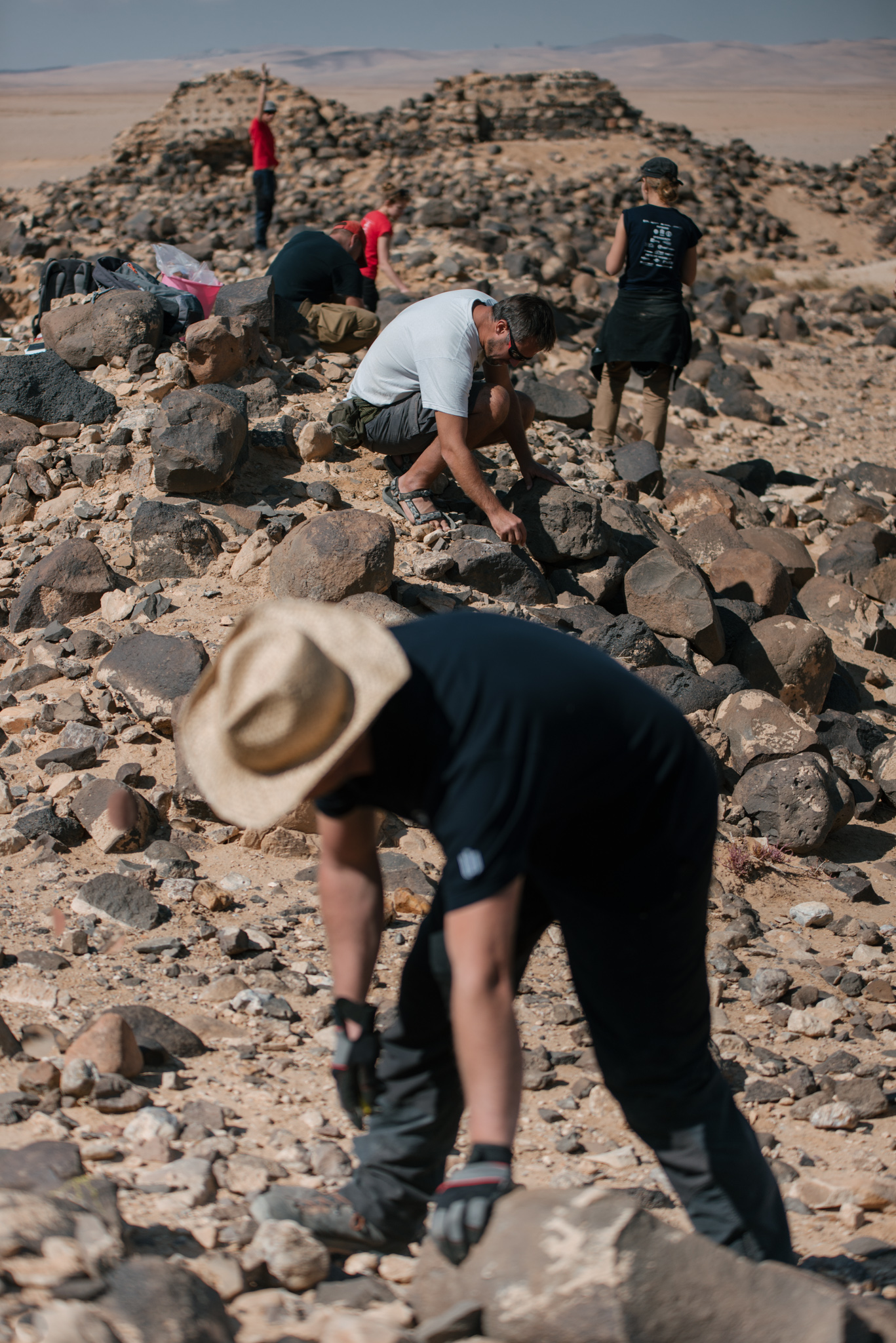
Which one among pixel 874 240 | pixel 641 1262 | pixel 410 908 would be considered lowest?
pixel 410 908

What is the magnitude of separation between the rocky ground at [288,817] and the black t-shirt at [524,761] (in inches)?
10.3

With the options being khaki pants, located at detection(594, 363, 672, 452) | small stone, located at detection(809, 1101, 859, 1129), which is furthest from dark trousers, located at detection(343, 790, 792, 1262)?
khaki pants, located at detection(594, 363, 672, 452)

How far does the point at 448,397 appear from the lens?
4.54 m

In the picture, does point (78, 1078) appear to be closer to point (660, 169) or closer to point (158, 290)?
point (158, 290)

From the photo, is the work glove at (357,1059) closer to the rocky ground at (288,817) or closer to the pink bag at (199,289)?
the rocky ground at (288,817)

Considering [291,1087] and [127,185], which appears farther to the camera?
[127,185]

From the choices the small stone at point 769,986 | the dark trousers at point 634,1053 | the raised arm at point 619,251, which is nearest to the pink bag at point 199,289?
the raised arm at point 619,251

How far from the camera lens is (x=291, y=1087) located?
2.60 m

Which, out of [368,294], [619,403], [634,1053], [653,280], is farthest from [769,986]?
[368,294]

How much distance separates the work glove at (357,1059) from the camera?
6.46 feet

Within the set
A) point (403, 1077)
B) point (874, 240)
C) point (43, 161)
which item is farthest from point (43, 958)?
point (43, 161)

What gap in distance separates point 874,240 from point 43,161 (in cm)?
2495

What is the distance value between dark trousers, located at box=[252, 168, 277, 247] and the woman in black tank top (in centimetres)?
685

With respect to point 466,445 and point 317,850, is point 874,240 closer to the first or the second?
point 466,445
